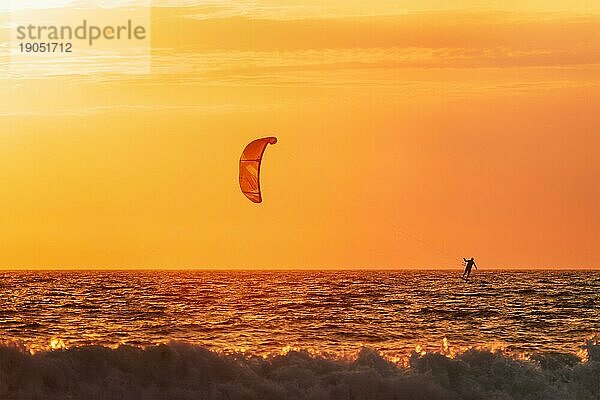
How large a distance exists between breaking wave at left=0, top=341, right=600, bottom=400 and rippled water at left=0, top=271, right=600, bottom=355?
15.9 feet

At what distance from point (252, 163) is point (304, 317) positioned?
23.7 ft

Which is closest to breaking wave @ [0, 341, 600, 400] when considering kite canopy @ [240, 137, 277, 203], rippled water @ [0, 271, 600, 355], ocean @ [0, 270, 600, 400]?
ocean @ [0, 270, 600, 400]

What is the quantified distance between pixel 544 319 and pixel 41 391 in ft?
61.7

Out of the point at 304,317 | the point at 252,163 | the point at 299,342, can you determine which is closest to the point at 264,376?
the point at 299,342

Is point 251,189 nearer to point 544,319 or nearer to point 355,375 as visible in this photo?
point 355,375

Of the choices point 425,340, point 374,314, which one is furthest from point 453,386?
point 374,314

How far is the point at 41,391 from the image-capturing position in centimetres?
2011

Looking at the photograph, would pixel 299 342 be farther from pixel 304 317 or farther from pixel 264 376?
pixel 264 376

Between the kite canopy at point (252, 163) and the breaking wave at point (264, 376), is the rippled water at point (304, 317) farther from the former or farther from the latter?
the breaking wave at point (264, 376)

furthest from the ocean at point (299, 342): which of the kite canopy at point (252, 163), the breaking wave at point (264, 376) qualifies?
the kite canopy at point (252, 163)

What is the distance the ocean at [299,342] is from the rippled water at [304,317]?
0.07m

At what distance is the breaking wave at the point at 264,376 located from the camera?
20391mm

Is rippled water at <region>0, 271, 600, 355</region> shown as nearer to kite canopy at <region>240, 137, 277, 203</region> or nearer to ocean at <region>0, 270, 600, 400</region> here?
ocean at <region>0, 270, 600, 400</region>

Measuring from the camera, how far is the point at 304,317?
3347 cm
